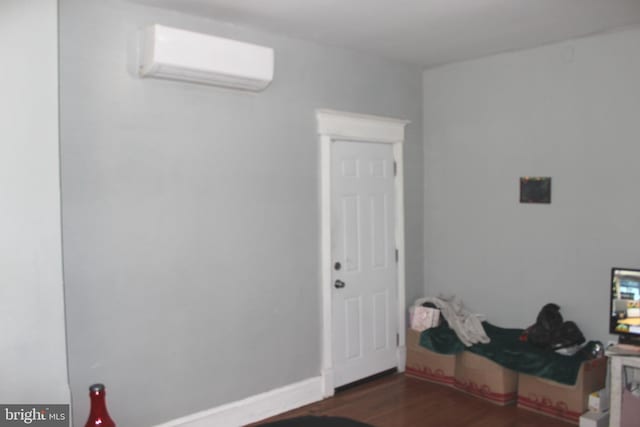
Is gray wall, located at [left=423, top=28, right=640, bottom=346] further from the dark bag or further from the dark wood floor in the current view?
the dark wood floor

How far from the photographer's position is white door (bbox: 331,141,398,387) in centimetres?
442

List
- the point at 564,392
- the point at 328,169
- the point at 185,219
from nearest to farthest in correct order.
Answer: the point at 185,219
the point at 564,392
the point at 328,169

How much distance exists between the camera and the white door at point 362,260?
174 inches

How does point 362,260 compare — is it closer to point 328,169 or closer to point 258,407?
point 328,169

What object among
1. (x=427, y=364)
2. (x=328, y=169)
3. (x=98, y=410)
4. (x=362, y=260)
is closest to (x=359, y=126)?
(x=328, y=169)

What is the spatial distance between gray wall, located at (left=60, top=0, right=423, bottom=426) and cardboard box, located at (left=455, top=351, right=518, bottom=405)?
3.88 ft

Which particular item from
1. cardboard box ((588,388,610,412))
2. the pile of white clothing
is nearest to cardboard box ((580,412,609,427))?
cardboard box ((588,388,610,412))

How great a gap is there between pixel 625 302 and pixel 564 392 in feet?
2.48

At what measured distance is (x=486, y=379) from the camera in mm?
4188

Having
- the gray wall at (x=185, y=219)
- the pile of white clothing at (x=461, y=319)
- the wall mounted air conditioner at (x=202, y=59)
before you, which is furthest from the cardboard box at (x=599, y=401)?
the wall mounted air conditioner at (x=202, y=59)

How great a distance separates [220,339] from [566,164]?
9.35 ft

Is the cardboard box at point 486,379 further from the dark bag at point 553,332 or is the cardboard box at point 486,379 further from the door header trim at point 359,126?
the door header trim at point 359,126

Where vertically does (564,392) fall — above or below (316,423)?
below

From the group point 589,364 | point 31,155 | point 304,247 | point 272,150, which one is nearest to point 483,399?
point 589,364
